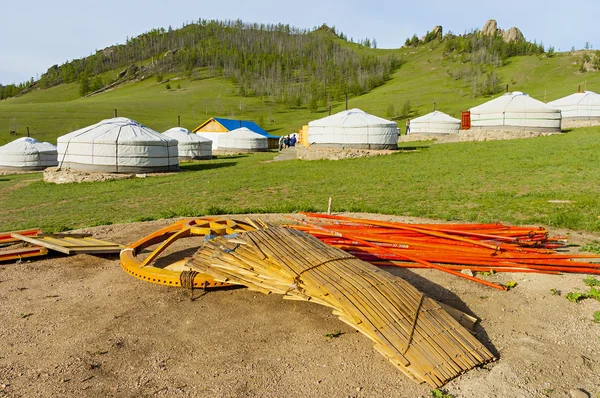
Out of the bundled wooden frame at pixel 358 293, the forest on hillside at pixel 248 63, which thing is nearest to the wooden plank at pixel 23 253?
the bundled wooden frame at pixel 358 293

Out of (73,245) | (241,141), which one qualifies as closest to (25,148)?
(241,141)

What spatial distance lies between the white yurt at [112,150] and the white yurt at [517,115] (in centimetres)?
1992

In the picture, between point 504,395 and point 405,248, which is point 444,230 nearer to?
point 405,248

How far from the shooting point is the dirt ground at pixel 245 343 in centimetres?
287

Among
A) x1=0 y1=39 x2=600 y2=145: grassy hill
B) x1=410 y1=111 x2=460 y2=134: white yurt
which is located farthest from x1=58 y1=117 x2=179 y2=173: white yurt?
x1=0 y1=39 x2=600 y2=145: grassy hill

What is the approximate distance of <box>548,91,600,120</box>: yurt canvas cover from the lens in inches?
1261

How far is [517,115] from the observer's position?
26875 millimetres

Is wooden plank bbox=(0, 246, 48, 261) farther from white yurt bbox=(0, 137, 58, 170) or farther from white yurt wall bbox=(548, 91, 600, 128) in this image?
white yurt wall bbox=(548, 91, 600, 128)

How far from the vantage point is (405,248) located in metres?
5.57

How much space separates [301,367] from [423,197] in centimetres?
823

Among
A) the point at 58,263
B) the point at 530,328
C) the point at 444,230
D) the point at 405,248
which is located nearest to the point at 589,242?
the point at 444,230

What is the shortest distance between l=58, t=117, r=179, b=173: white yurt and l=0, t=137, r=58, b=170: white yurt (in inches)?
466

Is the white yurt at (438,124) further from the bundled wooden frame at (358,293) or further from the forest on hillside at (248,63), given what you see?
the forest on hillside at (248,63)

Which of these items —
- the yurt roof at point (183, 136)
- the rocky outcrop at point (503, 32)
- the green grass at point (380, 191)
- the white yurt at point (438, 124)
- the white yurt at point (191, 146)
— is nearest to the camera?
the green grass at point (380, 191)
